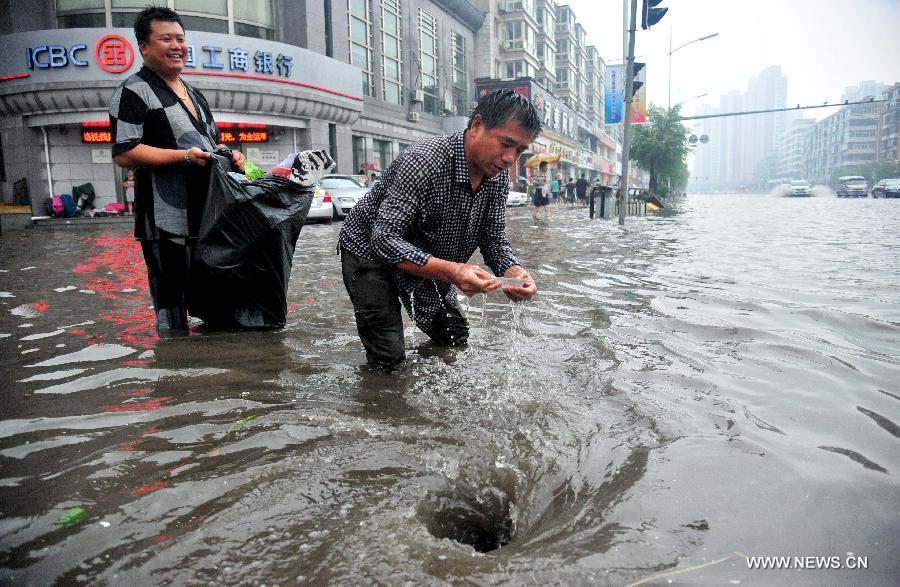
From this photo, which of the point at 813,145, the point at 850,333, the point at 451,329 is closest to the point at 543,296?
the point at 451,329

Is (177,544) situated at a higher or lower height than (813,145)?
lower

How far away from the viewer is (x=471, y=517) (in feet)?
5.89

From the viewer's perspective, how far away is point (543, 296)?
5309mm

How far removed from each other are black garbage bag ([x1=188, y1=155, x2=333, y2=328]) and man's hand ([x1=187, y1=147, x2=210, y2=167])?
0.06 metres

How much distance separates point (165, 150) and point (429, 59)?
1316 inches

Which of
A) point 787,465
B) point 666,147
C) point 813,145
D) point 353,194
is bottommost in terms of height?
point 787,465

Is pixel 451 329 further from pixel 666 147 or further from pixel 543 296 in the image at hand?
pixel 666 147

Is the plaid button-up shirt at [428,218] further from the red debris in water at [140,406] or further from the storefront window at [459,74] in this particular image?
the storefront window at [459,74]

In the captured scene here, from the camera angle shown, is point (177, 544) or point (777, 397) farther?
point (777, 397)

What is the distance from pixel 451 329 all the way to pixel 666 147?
1589 inches

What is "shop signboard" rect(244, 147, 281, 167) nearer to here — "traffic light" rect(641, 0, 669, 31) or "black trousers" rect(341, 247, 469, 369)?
"traffic light" rect(641, 0, 669, 31)

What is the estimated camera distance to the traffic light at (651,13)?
14172mm

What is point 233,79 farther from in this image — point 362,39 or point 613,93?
point 613,93

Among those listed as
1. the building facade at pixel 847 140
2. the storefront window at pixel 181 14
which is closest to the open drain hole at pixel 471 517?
the storefront window at pixel 181 14
